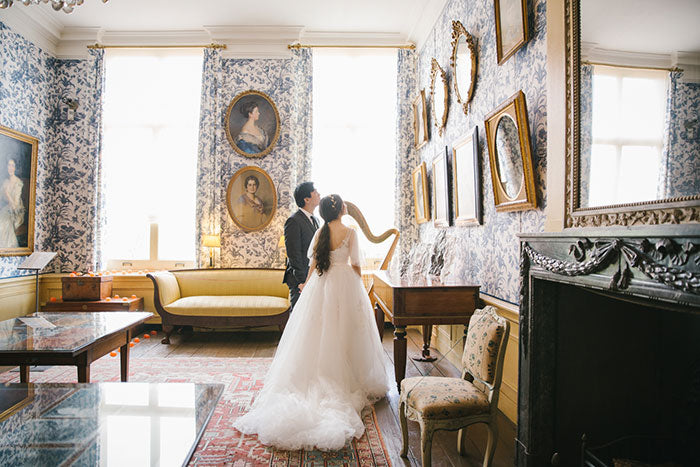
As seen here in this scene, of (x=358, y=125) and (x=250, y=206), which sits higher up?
(x=358, y=125)

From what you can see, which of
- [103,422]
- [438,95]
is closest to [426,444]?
[103,422]

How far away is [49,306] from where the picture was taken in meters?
5.62

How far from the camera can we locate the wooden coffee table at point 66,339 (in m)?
2.59

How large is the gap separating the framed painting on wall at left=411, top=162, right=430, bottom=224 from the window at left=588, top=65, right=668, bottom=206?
3.54 m

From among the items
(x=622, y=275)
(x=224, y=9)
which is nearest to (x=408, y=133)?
(x=224, y=9)

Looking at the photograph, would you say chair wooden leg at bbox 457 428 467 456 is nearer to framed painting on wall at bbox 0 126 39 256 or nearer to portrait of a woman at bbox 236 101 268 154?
portrait of a woman at bbox 236 101 268 154

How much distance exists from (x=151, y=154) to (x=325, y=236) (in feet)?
15.7

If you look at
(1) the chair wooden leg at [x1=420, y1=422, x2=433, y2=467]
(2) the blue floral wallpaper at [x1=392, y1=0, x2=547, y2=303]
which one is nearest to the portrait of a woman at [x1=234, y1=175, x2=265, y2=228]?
(2) the blue floral wallpaper at [x1=392, y1=0, x2=547, y2=303]

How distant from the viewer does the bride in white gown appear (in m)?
2.58

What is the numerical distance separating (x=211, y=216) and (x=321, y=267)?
11.9 ft

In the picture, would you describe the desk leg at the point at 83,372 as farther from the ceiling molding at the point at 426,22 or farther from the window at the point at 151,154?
the ceiling molding at the point at 426,22

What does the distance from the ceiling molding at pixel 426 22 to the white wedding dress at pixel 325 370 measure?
11.9 feet

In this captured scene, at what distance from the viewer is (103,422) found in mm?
1698

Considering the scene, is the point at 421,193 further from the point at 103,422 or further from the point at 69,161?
the point at 69,161
